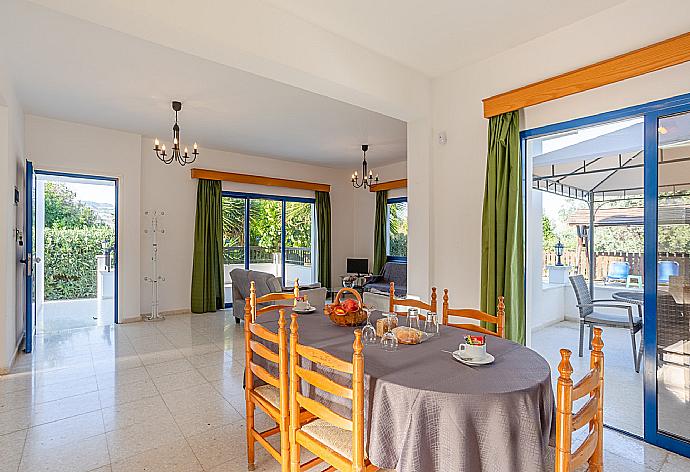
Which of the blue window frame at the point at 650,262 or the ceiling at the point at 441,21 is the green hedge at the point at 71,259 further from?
the blue window frame at the point at 650,262

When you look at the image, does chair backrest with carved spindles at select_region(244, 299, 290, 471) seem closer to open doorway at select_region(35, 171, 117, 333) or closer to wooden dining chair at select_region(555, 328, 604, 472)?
wooden dining chair at select_region(555, 328, 604, 472)

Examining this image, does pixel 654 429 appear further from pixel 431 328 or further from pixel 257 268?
pixel 257 268

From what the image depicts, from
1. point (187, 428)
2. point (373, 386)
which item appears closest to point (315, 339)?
point (373, 386)

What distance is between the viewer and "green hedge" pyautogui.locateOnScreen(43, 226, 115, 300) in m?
7.01

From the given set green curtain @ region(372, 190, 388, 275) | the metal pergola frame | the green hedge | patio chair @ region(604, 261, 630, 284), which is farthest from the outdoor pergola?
the green hedge

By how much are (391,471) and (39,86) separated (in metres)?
4.95


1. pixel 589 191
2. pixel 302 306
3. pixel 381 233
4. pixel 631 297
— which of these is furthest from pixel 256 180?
pixel 631 297

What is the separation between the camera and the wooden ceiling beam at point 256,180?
6.85 meters

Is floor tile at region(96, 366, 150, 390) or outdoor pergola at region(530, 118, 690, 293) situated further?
floor tile at region(96, 366, 150, 390)

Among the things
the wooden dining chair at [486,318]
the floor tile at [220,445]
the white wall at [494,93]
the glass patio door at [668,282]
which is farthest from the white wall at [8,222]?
the glass patio door at [668,282]

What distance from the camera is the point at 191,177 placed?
22.5ft

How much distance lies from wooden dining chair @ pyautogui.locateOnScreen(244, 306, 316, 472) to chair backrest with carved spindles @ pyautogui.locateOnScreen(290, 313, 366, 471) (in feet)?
0.25

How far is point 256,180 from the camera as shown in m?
7.55

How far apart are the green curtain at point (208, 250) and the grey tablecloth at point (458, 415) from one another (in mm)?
5631
